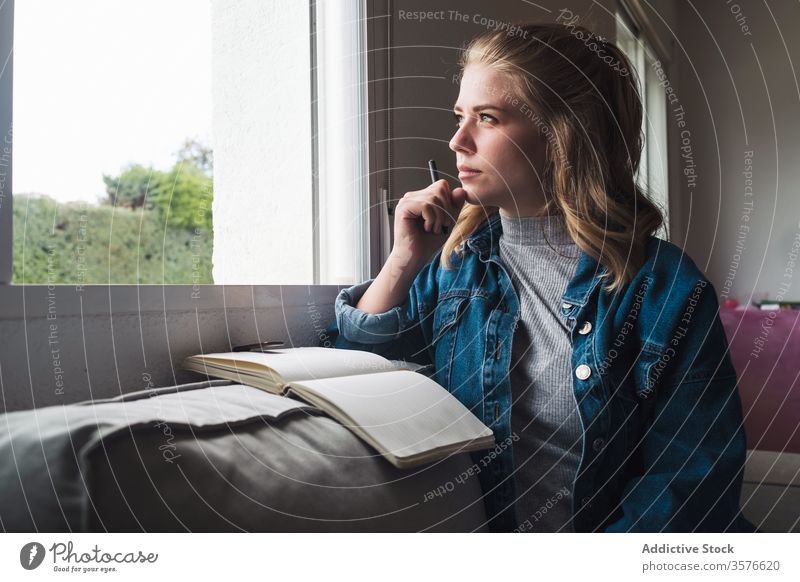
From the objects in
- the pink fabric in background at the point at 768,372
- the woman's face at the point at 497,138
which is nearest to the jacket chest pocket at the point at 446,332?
the woman's face at the point at 497,138

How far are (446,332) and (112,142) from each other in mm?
310

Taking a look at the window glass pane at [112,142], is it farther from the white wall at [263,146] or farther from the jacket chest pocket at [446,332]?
the jacket chest pocket at [446,332]

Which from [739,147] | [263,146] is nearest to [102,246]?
[263,146]

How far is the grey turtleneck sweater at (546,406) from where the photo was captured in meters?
0.43

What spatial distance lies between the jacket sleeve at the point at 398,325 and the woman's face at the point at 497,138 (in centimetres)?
11

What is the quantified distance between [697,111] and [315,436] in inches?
21.3

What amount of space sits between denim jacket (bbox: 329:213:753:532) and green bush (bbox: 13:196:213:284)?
249 millimetres

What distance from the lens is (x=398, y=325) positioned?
1.72ft

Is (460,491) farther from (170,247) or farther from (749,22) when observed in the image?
(749,22)

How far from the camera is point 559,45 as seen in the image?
0.45 m

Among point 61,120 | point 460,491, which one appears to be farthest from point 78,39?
point 460,491

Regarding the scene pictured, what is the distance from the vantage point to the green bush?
1.22 ft

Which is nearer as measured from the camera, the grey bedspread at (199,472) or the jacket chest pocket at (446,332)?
the grey bedspread at (199,472)
